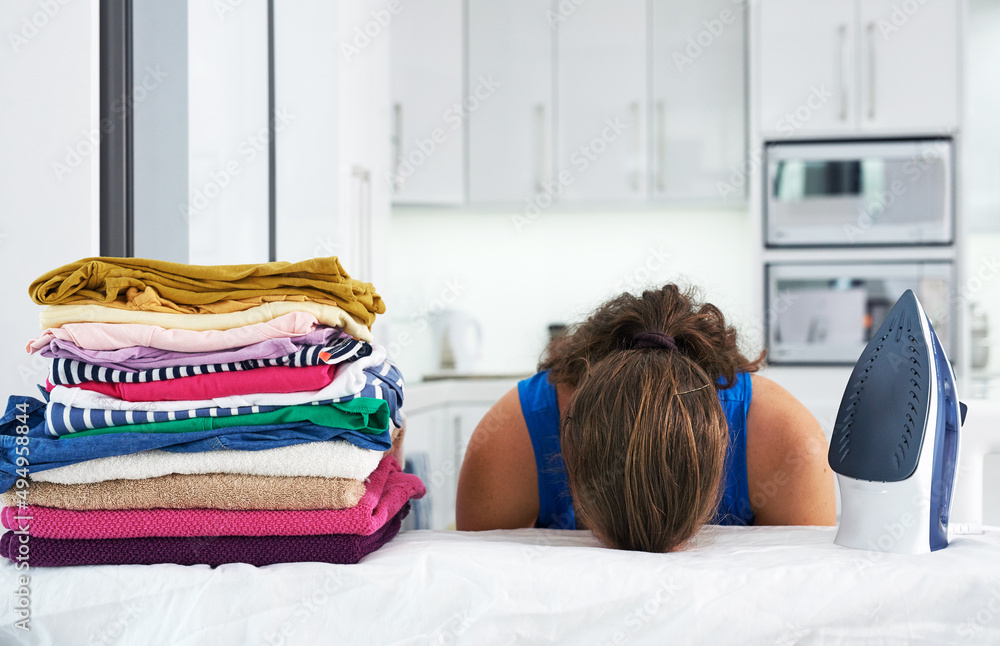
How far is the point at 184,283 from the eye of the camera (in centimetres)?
70

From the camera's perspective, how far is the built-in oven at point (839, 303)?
2.67m

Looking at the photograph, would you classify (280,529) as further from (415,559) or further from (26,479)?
(26,479)

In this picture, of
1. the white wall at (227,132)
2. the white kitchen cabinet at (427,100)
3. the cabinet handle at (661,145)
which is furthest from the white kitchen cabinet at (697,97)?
the white wall at (227,132)

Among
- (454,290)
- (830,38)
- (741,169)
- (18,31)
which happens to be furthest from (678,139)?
(18,31)

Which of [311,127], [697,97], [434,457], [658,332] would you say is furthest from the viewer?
[697,97]

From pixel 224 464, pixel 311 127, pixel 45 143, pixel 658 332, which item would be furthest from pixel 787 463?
pixel 311 127

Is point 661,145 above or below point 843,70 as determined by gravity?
below

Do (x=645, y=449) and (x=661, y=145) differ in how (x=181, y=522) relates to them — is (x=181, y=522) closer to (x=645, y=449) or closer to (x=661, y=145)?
(x=645, y=449)

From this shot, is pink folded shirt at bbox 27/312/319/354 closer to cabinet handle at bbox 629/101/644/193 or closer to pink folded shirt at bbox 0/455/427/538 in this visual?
pink folded shirt at bbox 0/455/427/538

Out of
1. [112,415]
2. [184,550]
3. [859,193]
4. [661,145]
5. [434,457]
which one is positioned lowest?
[434,457]

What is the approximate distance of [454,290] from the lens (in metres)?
3.38

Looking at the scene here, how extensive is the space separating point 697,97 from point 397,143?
1.18m

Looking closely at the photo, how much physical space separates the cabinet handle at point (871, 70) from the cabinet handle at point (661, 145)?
0.72 meters

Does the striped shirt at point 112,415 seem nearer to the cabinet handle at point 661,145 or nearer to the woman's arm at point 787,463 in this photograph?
the woman's arm at point 787,463
